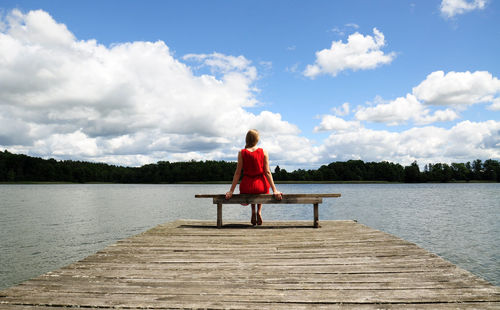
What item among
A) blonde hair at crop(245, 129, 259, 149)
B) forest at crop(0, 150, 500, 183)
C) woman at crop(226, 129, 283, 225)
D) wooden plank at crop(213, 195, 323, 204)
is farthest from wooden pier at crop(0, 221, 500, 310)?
forest at crop(0, 150, 500, 183)

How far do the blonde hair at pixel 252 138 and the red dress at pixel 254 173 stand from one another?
24cm

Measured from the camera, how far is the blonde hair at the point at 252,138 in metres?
→ 7.88

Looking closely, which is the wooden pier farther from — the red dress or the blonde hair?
the blonde hair

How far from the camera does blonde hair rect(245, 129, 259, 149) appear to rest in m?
7.88

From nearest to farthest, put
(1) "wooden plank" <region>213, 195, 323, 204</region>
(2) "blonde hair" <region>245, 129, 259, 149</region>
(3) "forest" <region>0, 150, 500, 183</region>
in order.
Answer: (1) "wooden plank" <region>213, 195, 323, 204</region>, (2) "blonde hair" <region>245, 129, 259, 149</region>, (3) "forest" <region>0, 150, 500, 183</region>

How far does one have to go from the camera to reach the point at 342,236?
7.20 m

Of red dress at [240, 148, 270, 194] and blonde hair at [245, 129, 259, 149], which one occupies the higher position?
blonde hair at [245, 129, 259, 149]

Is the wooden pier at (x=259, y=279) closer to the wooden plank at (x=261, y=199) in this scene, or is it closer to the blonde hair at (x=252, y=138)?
the wooden plank at (x=261, y=199)

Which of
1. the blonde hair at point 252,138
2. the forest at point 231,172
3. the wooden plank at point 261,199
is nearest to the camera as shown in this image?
the wooden plank at point 261,199

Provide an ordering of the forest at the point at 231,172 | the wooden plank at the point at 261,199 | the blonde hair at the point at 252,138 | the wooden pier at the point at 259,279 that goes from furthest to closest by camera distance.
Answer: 1. the forest at the point at 231,172
2. the blonde hair at the point at 252,138
3. the wooden plank at the point at 261,199
4. the wooden pier at the point at 259,279

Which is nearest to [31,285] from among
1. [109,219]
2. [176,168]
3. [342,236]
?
[342,236]

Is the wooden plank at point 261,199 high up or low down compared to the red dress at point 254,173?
down

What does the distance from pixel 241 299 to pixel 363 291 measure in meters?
1.47

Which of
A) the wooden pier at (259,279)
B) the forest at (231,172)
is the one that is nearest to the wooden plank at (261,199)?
the wooden pier at (259,279)
